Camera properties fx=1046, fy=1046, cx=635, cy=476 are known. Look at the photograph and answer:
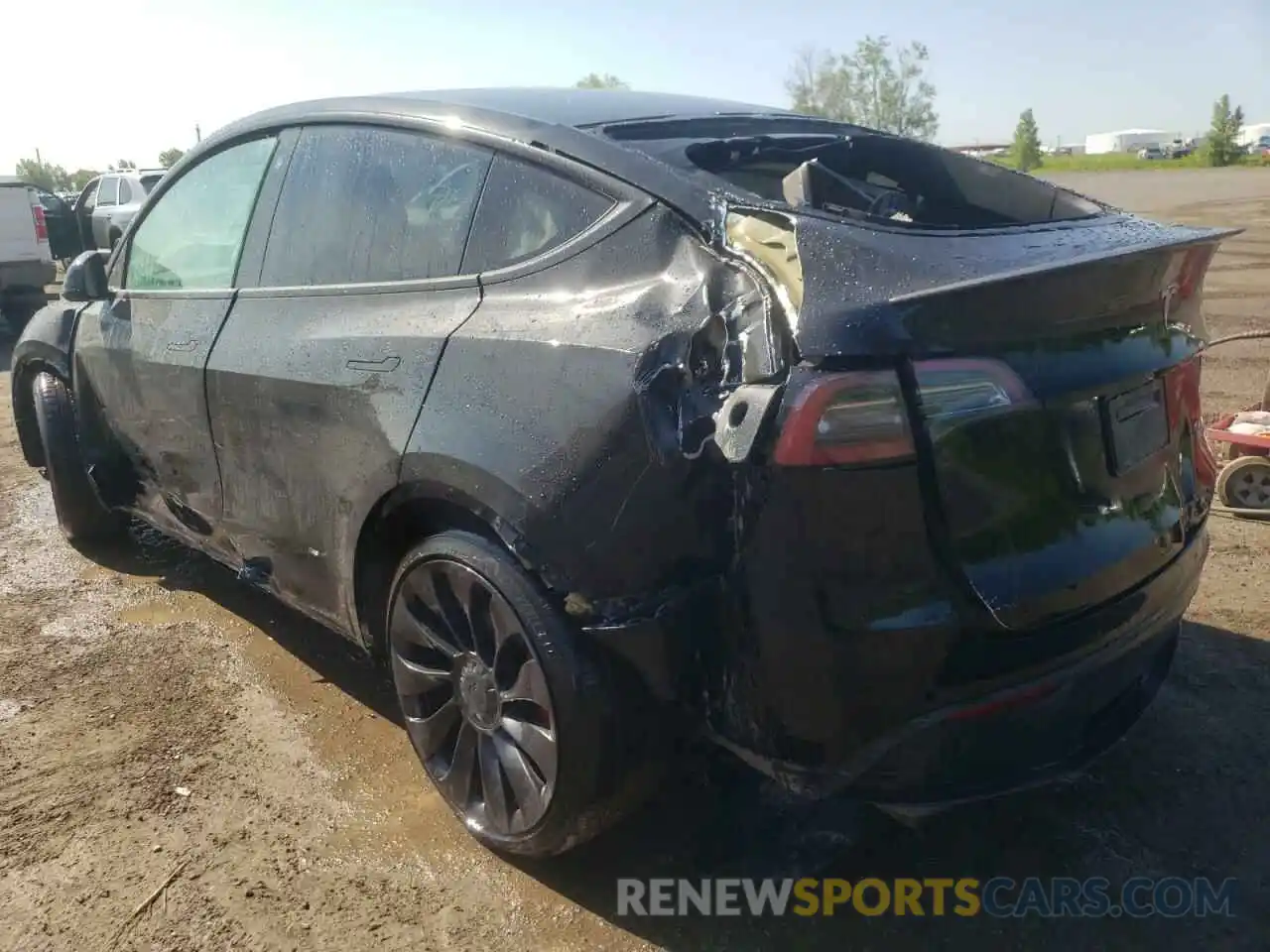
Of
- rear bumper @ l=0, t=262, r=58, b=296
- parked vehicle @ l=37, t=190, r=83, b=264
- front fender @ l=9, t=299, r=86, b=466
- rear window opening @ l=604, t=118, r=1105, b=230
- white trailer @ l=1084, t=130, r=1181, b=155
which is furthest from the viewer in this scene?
white trailer @ l=1084, t=130, r=1181, b=155

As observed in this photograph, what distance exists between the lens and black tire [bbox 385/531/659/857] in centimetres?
219

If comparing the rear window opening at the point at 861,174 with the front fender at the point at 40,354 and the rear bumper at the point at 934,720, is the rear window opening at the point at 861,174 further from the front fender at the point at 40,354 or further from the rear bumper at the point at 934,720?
the front fender at the point at 40,354

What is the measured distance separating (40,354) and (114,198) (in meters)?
16.6

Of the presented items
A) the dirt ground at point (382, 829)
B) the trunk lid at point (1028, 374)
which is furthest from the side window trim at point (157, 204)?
the trunk lid at point (1028, 374)

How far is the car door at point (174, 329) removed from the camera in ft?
11.2

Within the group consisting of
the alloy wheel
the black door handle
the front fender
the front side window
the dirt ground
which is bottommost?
the dirt ground

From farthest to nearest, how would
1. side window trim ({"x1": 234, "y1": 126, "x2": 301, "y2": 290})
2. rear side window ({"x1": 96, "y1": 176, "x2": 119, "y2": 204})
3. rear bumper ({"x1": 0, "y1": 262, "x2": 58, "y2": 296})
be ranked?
rear side window ({"x1": 96, "y1": 176, "x2": 119, "y2": 204}) < rear bumper ({"x1": 0, "y1": 262, "x2": 58, "y2": 296}) < side window trim ({"x1": 234, "y1": 126, "x2": 301, "y2": 290})

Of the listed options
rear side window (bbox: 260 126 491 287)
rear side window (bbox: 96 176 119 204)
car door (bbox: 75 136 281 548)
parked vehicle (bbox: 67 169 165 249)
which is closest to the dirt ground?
car door (bbox: 75 136 281 548)

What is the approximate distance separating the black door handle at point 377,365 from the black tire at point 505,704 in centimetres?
44

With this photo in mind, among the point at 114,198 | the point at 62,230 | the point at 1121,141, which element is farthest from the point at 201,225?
the point at 1121,141

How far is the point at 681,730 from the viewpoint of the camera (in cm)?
223

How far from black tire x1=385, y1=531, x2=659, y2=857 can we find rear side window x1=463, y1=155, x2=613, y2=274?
677 millimetres

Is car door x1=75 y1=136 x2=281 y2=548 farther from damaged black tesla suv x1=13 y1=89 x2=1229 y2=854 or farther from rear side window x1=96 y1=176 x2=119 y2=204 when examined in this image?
rear side window x1=96 y1=176 x2=119 y2=204

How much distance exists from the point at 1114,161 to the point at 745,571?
8465 cm
